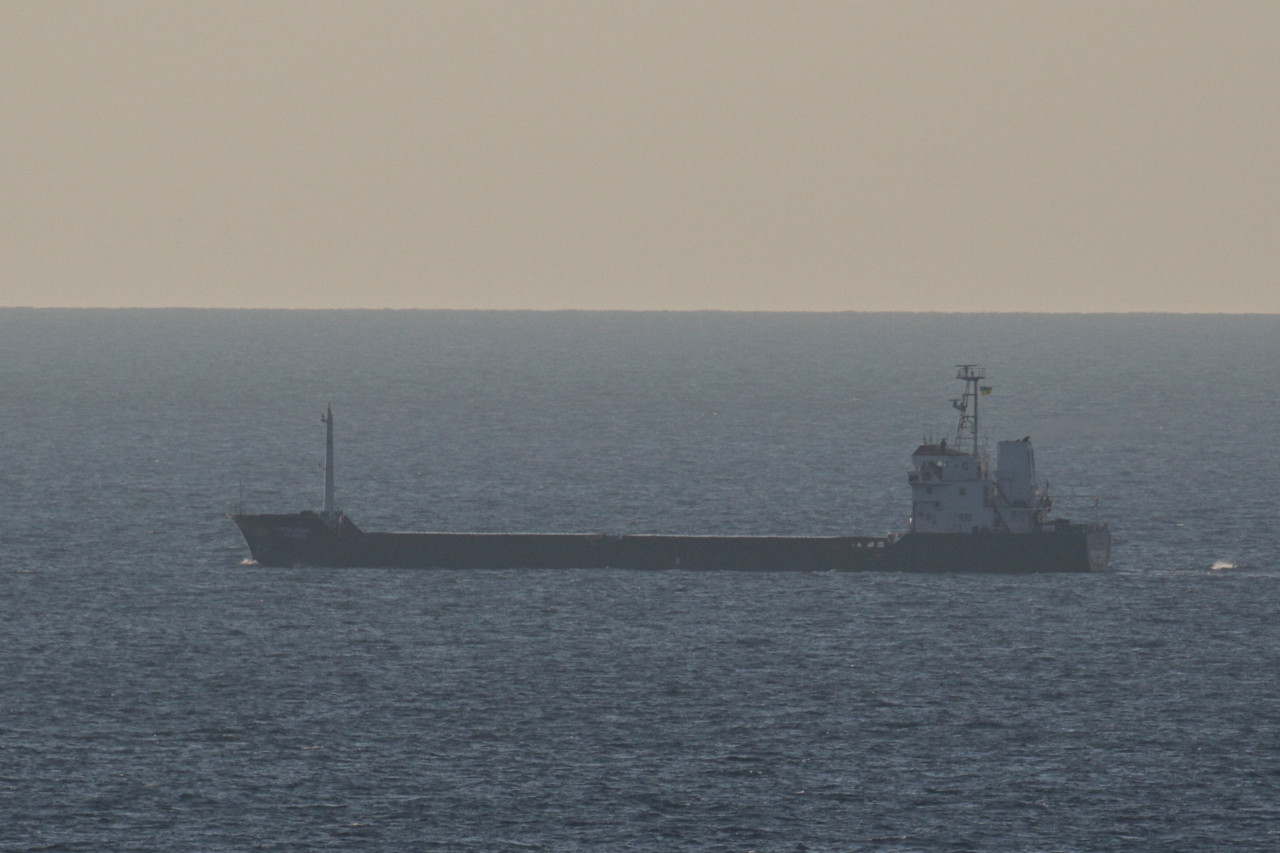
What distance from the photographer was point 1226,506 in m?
138

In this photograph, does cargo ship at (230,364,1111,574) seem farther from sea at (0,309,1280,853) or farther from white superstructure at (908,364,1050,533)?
sea at (0,309,1280,853)

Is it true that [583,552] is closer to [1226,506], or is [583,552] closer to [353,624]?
[353,624]

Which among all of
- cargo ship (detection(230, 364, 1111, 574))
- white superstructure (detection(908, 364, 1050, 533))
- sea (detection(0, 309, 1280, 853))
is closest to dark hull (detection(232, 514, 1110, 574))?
cargo ship (detection(230, 364, 1111, 574))

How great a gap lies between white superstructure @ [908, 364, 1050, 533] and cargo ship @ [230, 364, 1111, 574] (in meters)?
0.05

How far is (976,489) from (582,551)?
21884 millimetres

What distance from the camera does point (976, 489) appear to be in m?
104

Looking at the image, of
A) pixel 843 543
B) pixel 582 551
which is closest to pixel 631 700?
pixel 582 551

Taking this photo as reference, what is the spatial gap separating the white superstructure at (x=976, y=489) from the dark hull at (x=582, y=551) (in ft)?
7.62

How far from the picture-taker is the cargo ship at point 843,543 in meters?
104

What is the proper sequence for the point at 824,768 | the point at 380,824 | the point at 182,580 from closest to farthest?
the point at 380,824
the point at 824,768
the point at 182,580

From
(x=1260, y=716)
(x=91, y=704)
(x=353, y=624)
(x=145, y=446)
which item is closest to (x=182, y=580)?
(x=353, y=624)

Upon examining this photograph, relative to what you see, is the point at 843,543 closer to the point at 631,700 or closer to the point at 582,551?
the point at 582,551

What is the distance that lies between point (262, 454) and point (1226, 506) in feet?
296

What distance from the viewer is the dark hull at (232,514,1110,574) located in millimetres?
106938
